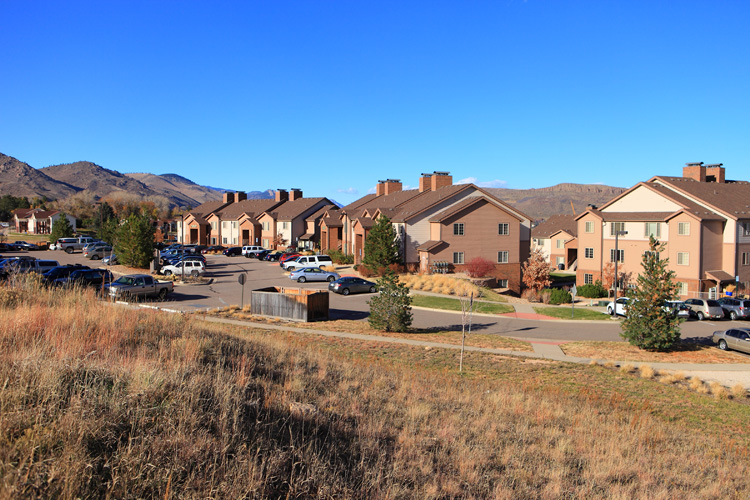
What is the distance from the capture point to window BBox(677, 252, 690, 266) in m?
46.6

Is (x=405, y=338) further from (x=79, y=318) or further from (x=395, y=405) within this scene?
(x=79, y=318)

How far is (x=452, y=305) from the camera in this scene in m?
34.7

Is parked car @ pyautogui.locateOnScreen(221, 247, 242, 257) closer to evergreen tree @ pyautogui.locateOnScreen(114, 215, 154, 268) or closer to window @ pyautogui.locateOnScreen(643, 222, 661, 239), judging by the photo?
evergreen tree @ pyautogui.locateOnScreen(114, 215, 154, 268)

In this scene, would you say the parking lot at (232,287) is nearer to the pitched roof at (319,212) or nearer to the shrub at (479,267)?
the shrub at (479,267)

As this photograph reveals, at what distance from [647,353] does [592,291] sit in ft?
103

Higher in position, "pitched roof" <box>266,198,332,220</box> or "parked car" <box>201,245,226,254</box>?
"pitched roof" <box>266,198,332,220</box>

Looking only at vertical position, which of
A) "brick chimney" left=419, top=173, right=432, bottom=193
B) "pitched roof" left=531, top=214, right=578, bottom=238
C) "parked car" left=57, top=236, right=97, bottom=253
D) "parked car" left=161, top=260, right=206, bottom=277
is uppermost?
"brick chimney" left=419, top=173, right=432, bottom=193

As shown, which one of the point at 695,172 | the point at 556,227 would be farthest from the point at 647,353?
the point at 556,227

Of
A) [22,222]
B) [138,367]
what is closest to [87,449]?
[138,367]

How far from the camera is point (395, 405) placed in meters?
9.33

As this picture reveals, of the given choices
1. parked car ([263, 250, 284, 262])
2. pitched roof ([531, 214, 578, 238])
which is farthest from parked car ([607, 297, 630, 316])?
pitched roof ([531, 214, 578, 238])

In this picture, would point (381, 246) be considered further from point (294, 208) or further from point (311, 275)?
point (294, 208)

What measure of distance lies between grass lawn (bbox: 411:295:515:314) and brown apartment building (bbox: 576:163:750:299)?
13327 millimetres

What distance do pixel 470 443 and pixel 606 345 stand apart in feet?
64.2
